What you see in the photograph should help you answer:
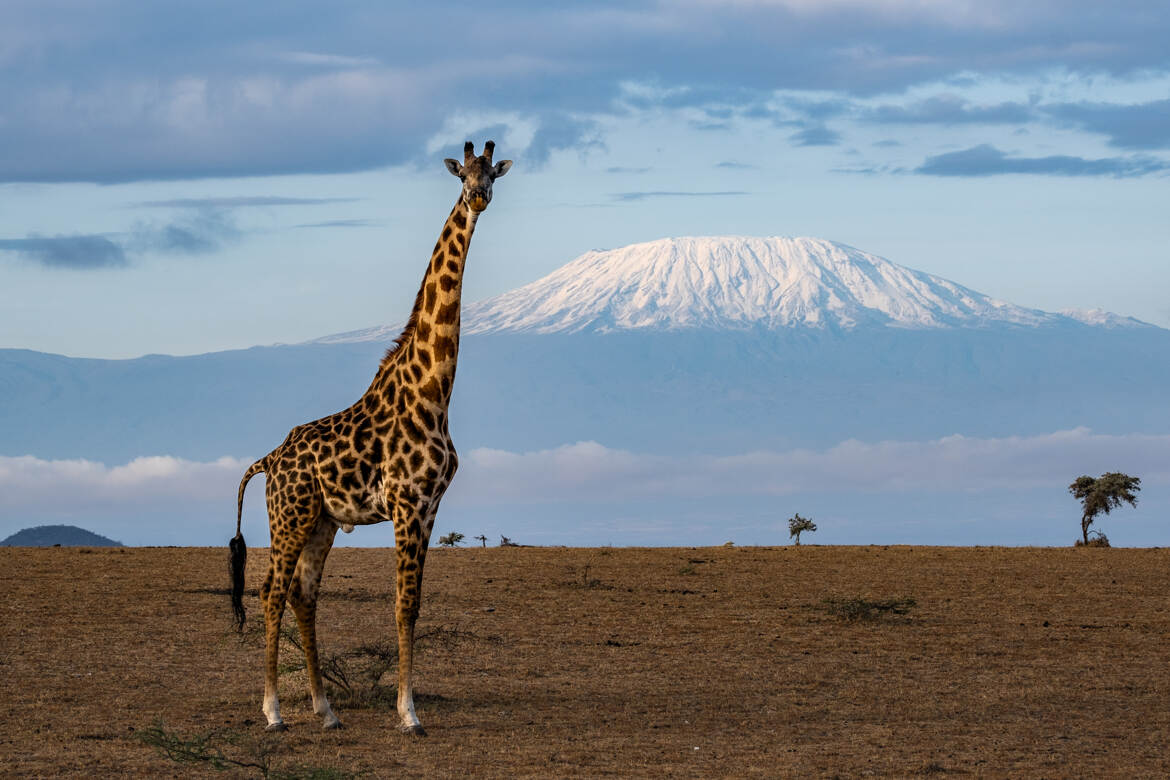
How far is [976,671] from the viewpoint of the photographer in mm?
22234

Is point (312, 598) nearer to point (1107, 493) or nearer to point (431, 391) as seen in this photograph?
point (431, 391)

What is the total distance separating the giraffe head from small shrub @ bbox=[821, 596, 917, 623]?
41.4 feet

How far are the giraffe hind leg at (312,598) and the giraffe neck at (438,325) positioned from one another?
1969 mm

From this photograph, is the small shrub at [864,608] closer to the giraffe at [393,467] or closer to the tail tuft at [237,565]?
the giraffe at [393,467]

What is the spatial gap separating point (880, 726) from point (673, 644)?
6.61 m

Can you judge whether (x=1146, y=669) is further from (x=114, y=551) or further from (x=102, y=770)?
(x=114, y=551)

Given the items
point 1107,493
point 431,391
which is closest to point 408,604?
point 431,391

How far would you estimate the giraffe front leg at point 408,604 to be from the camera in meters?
17.0

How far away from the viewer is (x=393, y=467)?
675 inches

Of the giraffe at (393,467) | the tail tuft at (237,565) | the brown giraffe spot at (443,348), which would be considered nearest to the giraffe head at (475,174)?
the giraffe at (393,467)

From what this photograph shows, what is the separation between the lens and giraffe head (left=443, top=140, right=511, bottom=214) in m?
17.4

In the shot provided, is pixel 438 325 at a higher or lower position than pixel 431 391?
higher

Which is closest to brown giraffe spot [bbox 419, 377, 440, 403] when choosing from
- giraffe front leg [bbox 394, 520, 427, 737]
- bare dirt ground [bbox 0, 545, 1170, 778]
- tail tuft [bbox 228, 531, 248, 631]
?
giraffe front leg [bbox 394, 520, 427, 737]

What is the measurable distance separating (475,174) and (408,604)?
4981 millimetres
